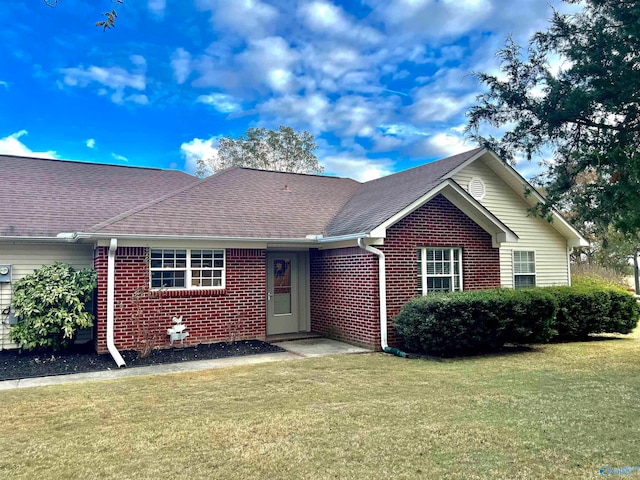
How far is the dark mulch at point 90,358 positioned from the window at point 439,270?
12.4ft

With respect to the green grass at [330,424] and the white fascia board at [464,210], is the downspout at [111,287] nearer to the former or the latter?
the green grass at [330,424]

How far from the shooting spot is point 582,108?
9.17m

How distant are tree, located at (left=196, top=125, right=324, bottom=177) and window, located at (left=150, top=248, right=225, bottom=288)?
81.6ft

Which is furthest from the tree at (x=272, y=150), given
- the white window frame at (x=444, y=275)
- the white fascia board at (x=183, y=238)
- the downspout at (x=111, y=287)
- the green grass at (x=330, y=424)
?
the green grass at (x=330, y=424)

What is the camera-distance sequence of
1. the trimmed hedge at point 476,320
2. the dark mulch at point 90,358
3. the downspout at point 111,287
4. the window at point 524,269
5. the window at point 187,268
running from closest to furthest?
1. the dark mulch at point 90,358
2. the trimmed hedge at point 476,320
3. the downspout at point 111,287
4. the window at point 187,268
5. the window at point 524,269

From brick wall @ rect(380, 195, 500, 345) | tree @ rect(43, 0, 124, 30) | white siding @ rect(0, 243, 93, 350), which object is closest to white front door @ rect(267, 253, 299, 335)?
brick wall @ rect(380, 195, 500, 345)

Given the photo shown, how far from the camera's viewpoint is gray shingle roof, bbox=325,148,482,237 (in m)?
11.2

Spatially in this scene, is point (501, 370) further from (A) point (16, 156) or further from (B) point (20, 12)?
(A) point (16, 156)

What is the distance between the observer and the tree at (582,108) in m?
7.53

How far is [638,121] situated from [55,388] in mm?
11144

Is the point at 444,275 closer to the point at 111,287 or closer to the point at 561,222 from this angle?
the point at 561,222

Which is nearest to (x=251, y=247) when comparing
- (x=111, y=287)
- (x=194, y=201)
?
(x=194, y=201)

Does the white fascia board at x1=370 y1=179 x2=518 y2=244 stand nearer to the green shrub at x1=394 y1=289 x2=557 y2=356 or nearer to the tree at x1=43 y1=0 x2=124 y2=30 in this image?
the green shrub at x1=394 y1=289 x2=557 y2=356

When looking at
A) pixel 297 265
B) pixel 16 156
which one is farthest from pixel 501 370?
pixel 16 156
